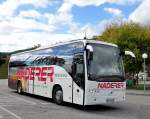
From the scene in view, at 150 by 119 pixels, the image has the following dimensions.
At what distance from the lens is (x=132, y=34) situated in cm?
4088

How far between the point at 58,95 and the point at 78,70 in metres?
2.80

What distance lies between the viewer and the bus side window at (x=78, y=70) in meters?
17.8

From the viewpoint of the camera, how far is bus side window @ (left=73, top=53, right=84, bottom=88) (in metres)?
17.8

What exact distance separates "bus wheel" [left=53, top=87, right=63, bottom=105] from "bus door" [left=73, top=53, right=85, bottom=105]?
1.82m

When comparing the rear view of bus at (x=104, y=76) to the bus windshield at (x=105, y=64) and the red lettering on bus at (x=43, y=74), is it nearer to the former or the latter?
the bus windshield at (x=105, y=64)

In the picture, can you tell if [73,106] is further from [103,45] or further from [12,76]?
[12,76]

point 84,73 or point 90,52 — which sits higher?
point 90,52

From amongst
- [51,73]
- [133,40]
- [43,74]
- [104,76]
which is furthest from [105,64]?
[133,40]

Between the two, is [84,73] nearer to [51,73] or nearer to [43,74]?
[51,73]

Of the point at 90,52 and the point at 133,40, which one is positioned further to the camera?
the point at 133,40

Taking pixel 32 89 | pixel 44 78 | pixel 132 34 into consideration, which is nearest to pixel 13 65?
pixel 32 89

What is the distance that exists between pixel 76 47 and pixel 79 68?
1.23 metres

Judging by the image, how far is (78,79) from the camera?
1812cm

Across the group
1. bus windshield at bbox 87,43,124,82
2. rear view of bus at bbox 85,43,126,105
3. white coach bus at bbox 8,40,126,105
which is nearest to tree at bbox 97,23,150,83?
white coach bus at bbox 8,40,126,105
